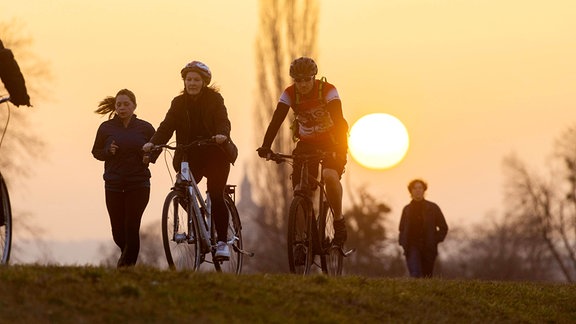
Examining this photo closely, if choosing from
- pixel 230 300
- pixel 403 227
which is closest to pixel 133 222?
pixel 230 300

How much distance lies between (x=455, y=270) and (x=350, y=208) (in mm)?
25352

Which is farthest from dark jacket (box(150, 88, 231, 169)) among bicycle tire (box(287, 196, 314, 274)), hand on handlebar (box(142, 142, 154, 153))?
bicycle tire (box(287, 196, 314, 274))

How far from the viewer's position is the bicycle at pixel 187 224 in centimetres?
1402

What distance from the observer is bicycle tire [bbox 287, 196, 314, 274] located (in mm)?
14938

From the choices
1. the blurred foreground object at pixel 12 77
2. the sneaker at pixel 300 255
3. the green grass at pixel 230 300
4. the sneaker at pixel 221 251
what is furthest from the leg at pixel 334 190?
the blurred foreground object at pixel 12 77

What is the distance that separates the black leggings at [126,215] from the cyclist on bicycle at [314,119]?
137 centimetres

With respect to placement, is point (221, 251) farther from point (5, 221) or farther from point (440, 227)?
point (440, 227)

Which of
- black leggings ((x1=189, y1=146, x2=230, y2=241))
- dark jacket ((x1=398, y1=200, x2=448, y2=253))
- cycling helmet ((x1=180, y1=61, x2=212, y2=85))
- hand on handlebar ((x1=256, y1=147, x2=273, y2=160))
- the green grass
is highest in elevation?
cycling helmet ((x1=180, y1=61, x2=212, y2=85))

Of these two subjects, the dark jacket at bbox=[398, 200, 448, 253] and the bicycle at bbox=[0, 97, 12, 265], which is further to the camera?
the dark jacket at bbox=[398, 200, 448, 253]

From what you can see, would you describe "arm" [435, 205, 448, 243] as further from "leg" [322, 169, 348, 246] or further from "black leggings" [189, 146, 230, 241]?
"black leggings" [189, 146, 230, 241]

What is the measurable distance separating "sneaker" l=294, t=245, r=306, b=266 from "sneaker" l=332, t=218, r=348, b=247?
1.45 ft

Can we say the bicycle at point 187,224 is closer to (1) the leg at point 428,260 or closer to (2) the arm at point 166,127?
(2) the arm at point 166,127

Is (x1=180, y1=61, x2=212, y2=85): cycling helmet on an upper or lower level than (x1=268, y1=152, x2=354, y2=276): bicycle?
upper

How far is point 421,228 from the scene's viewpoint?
22109 millimetres
